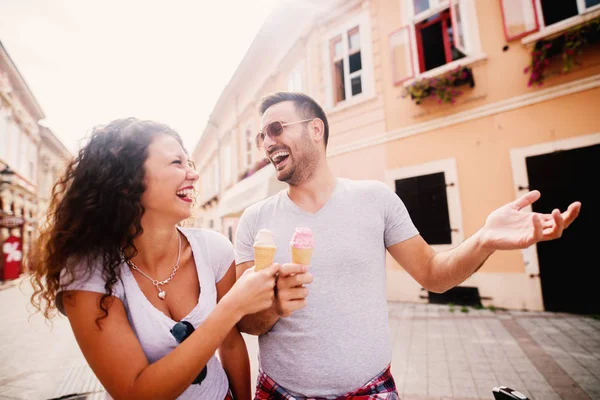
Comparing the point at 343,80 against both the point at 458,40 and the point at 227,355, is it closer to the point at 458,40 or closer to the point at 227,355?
the point at 458,40

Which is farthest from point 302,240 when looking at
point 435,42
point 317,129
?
point 435,42

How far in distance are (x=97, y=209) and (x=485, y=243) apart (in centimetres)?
186

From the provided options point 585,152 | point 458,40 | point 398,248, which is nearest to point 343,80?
point 458,40

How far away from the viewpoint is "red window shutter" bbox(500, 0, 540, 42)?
539cm

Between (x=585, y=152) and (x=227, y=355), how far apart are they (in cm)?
642

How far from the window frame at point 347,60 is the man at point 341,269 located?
656cm

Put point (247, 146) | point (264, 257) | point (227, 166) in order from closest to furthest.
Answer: point (264, 257)
point (247, 146)
point (227, 166)

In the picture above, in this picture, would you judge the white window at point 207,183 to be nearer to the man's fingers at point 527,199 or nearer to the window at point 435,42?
the window at point 435,42

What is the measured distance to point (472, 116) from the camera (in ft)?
20.2

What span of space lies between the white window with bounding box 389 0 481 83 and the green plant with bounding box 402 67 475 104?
240 millimetres

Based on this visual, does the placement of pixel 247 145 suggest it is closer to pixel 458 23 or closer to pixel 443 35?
pixel 443 35

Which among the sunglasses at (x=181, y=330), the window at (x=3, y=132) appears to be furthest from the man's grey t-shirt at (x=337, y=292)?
the window at (x=3, y=132)

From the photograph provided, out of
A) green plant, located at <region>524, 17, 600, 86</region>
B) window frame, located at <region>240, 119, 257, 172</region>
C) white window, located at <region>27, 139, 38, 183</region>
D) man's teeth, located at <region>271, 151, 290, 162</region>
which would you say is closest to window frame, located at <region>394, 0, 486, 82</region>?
green plant, located at <region>524, 17, 600, 86</region>

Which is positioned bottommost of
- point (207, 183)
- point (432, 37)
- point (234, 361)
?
point (234, 361)
